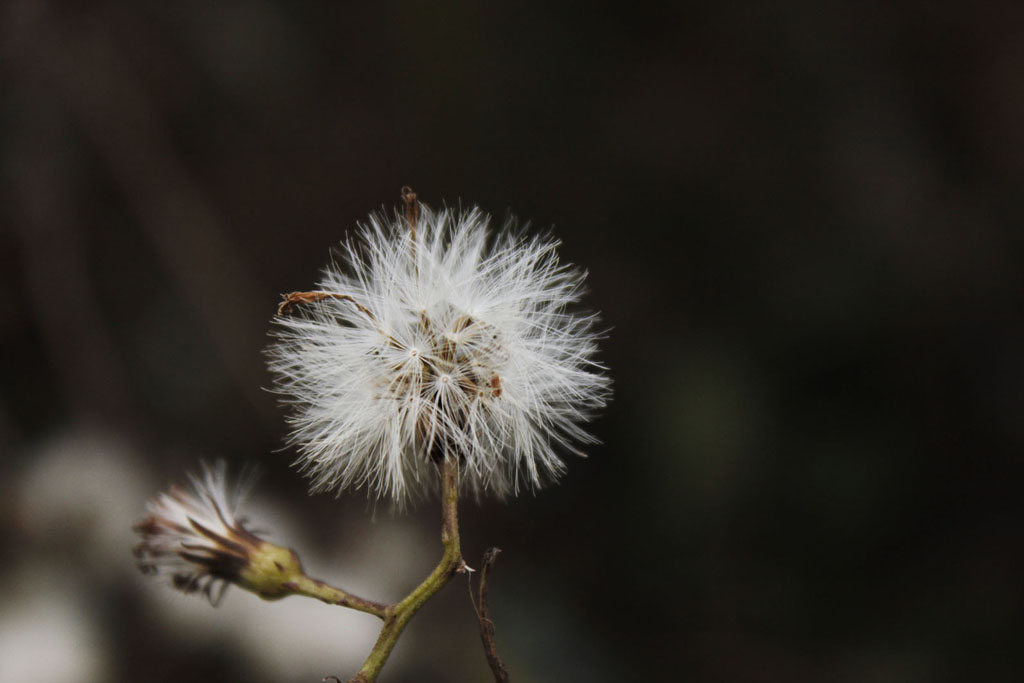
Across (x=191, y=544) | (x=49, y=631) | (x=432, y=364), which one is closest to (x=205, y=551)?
→ (x=191, y=544)

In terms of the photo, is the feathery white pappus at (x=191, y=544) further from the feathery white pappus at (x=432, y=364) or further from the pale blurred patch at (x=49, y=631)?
the pale blurred patch at (x=49, y=631)

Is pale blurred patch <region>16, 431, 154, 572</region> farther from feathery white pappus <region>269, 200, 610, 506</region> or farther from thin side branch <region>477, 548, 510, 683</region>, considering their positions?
thin side branch <region>477, 548, 510, 683</region>

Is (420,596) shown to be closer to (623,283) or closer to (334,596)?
(334,596)

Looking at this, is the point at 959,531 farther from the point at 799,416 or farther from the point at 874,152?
the point at 874,152

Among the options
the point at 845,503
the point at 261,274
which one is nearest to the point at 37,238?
the point at 261,274

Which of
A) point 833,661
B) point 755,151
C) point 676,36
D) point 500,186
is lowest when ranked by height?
point 833,661
